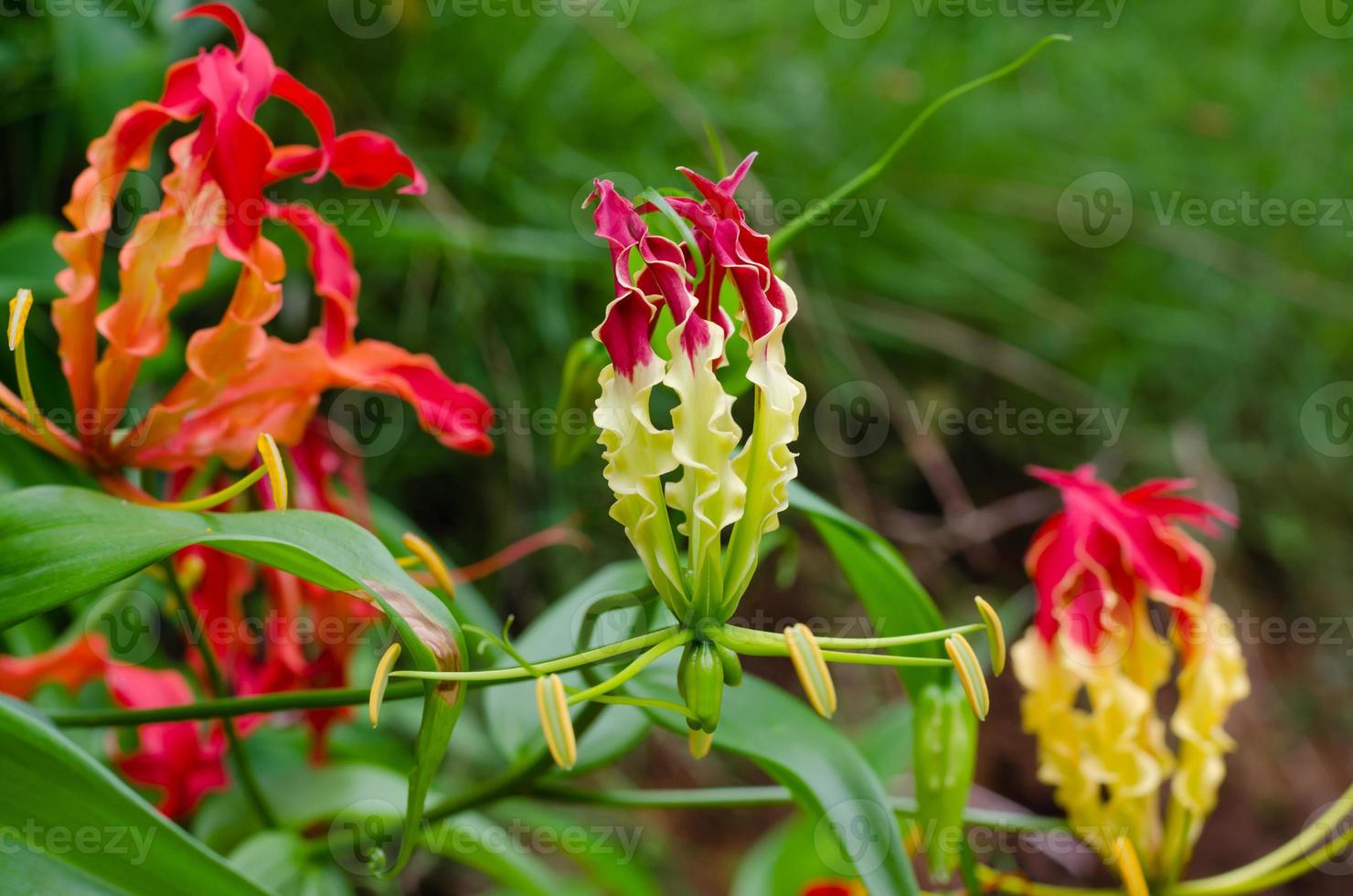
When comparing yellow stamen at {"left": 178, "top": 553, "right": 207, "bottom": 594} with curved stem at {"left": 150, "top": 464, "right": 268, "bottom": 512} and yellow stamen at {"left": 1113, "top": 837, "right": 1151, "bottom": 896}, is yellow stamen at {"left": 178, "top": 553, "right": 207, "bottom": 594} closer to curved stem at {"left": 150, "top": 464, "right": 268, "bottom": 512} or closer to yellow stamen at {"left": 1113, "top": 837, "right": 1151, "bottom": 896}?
curved stem at {"left": 150, "top": 464, "right": 268, "bottom": 512}

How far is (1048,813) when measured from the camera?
1.70 m

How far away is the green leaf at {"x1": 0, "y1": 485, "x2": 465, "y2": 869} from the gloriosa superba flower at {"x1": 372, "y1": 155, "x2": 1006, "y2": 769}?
0.13 feet

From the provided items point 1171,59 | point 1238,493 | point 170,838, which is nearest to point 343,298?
point 170,838

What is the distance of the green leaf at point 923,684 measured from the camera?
2.06ft

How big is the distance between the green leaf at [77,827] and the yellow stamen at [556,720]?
0.16 m

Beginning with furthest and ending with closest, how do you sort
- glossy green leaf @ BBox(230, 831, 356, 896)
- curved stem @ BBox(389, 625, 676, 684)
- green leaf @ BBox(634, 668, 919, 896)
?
glossy green leaf @ BBox(230, 831, 356, 896)
green leaf @ BBox(634, 668, 919, 896)
curved stem @ BBox(389, 625, 676, 684)

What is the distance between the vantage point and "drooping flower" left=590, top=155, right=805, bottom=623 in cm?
49

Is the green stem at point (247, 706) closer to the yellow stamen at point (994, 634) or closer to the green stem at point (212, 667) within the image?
the green stem at point (212, 667)

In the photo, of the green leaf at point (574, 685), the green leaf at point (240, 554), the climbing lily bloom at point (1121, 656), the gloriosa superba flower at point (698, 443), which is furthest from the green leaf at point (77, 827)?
the climbing lily bloom at point (1121, 656)

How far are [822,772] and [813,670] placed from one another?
0.15 m

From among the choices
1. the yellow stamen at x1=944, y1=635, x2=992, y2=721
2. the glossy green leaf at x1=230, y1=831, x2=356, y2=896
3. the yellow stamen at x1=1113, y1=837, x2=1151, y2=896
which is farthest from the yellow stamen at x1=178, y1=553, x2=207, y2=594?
the yellow stamen at x1=1113, y1=837, x2=1151, y2=896

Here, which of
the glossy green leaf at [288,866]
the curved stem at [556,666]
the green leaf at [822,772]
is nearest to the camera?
the curved stem at [556,666]

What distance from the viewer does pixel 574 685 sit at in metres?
0.70

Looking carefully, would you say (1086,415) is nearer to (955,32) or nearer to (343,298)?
(955,32)
